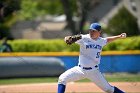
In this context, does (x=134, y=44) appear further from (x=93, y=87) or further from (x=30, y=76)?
(x=93, y=87)

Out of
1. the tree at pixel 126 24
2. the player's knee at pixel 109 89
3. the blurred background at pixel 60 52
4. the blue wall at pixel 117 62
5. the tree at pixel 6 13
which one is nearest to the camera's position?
the player's knee at pixel 109 89

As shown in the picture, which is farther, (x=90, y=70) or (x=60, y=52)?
(x=60, y=52)

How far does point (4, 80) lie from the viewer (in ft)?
59.9

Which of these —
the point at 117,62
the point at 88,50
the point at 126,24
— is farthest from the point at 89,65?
the point at 126,24

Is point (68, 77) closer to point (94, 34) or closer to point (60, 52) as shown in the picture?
point (94, 34)

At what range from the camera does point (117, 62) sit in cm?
2109

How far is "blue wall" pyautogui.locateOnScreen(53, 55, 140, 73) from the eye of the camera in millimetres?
20453

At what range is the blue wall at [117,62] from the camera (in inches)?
805

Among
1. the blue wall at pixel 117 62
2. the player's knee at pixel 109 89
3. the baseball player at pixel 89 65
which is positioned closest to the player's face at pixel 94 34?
the baseball player at pixel 89 65

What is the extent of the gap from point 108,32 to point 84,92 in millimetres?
24051

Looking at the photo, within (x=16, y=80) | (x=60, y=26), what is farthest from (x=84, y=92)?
(x=60, y=26)

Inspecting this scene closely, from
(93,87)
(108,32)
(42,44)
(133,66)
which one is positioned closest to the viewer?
(93,87)

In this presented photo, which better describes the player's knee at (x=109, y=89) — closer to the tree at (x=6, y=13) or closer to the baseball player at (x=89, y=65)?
the baseball player at (x=89, y=65)

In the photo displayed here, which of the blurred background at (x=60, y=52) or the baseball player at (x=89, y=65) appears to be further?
the blurred background at (x=60, y=52)
